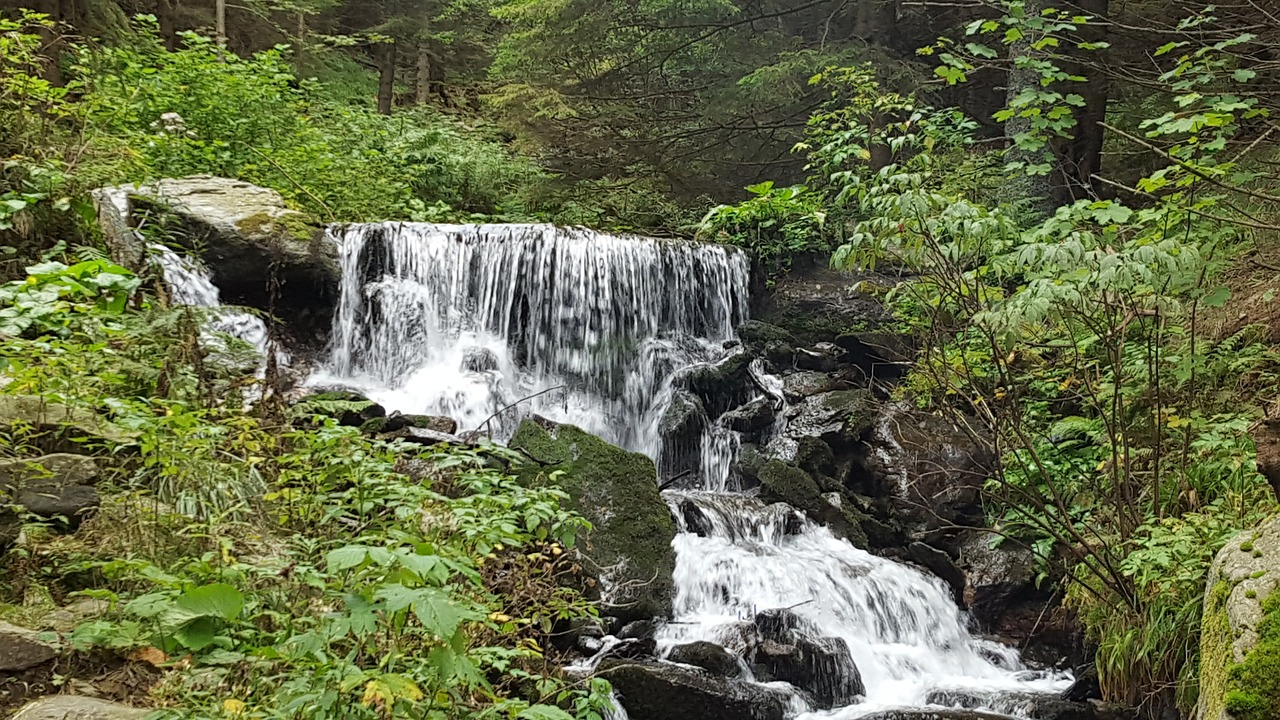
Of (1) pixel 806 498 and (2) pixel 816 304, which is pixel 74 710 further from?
(2) pixel 816 304

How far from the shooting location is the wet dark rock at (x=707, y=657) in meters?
4.93

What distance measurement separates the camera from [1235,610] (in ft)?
10.8

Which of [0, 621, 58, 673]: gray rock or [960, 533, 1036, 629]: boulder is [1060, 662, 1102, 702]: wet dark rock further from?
[0, 621, 58, 673]: gray rock

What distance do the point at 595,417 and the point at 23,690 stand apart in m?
7.05

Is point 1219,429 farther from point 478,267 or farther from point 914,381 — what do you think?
point 478,267

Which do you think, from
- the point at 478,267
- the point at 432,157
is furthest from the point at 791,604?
the point at 432,157

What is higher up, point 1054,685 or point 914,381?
point 914,381

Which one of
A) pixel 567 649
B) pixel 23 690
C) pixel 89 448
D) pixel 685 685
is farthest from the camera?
pixel 567 649

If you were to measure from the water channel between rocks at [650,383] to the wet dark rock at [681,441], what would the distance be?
24mm

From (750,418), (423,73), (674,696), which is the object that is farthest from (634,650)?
(423,73)

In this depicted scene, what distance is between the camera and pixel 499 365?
9133 mm

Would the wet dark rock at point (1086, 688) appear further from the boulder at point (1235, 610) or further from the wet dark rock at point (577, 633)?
the wet dark rock at point (577, 633)

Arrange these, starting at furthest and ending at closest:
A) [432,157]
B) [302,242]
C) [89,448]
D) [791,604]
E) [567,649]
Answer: [432,157], [302,242], [791,604], [567,649], [89,448]

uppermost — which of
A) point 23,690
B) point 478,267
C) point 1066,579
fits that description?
point 478,267
